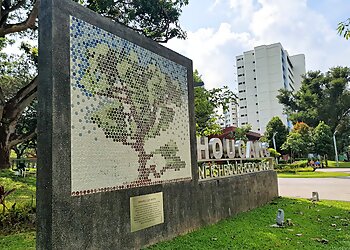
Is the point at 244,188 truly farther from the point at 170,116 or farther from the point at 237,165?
the point at 170,116

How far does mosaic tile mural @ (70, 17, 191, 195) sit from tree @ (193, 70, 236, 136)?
24.7ft

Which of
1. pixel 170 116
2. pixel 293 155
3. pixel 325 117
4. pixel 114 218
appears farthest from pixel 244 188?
pixel 325 117

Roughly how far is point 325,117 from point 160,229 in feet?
125

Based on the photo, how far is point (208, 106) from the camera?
13453 mm

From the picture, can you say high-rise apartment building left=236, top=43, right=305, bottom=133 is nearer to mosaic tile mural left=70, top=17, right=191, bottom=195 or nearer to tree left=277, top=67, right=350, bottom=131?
tree left=277, top=67, right=350, bottom=131

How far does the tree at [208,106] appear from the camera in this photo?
1305 centimetres

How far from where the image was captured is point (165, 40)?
35.9 ft

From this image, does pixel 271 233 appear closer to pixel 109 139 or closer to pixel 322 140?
pixel 109 139

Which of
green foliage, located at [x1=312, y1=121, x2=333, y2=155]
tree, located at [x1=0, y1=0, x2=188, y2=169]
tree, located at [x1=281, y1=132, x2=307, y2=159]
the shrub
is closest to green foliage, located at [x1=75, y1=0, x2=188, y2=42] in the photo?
tree, located at [x1=0, y1=0, x2=188, y2=169]

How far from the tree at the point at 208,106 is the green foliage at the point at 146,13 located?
3032mm

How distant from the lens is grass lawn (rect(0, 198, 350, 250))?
14.0 ft

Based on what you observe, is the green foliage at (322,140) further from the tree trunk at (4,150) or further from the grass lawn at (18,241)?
the grass lawn at (18,241)

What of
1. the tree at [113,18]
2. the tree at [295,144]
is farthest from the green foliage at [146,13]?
the tree at [295,144]

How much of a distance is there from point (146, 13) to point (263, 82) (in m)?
48.6
